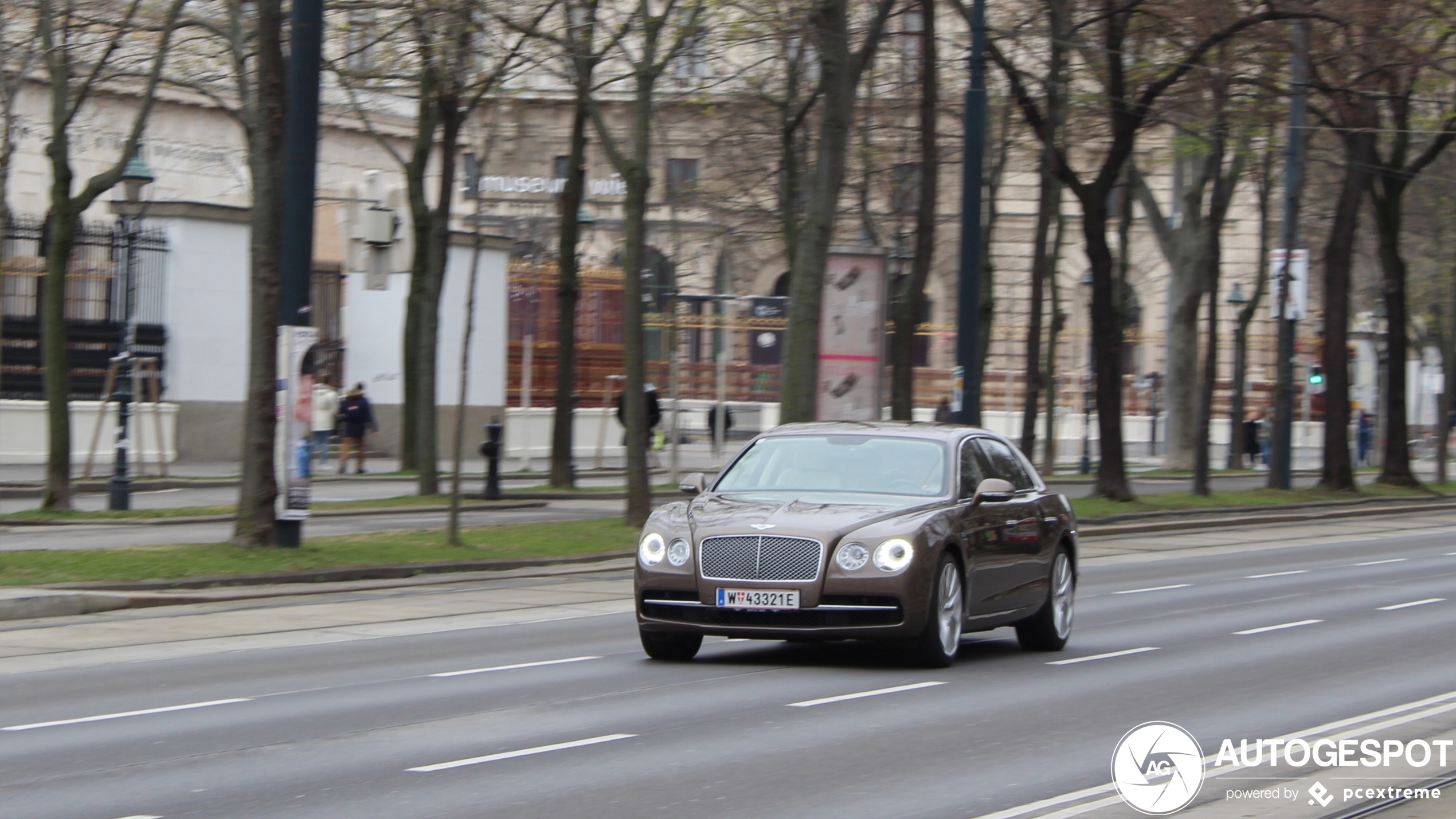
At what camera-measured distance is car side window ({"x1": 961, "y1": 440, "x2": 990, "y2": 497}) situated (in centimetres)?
1190

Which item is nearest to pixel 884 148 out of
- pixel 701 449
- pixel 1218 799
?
pixel 701 449

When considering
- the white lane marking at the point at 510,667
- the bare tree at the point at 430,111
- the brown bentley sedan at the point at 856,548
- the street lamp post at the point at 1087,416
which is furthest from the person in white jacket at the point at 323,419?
the brown bentley sedan at the point at 856,548

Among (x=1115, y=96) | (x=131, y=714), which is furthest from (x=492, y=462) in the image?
(x=131, y=714)

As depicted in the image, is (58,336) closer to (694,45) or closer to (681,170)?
(694,45)

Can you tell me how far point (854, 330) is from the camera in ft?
80.1

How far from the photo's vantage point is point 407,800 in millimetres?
7105

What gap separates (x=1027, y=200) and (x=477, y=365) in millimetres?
29491

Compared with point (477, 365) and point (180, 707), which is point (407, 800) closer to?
point (180, 707)

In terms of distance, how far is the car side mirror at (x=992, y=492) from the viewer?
11562mm

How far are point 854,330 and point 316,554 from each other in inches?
372

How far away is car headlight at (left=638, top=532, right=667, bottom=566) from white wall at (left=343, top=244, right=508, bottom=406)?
26701 millimetres

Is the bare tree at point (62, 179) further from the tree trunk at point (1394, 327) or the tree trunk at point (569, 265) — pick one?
the tree trunk at point (1394, 327)

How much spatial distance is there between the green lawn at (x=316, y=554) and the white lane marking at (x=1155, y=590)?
565 centimetres

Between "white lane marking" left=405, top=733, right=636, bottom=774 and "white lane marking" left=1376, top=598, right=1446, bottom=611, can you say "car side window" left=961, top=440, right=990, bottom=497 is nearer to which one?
"white lane marking" left=405, top=733, right=636, bottom=774
